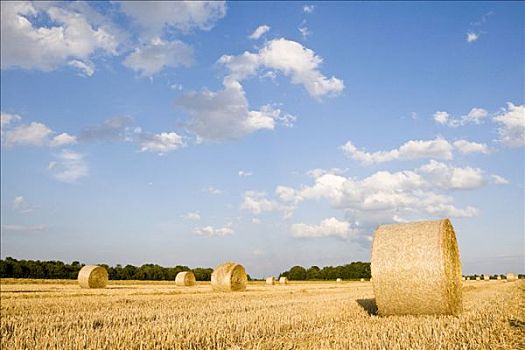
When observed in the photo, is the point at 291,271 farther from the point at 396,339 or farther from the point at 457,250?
the point at 396,339

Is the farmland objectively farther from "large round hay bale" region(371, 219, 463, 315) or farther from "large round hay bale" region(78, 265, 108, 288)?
"large round hay bale" region(78, 265, 108, 288)

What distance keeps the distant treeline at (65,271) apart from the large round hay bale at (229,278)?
35288mm

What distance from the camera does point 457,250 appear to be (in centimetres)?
1156

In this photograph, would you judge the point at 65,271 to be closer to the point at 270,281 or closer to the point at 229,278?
the point at 270,281

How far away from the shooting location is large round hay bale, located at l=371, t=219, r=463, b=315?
9766 millimetres

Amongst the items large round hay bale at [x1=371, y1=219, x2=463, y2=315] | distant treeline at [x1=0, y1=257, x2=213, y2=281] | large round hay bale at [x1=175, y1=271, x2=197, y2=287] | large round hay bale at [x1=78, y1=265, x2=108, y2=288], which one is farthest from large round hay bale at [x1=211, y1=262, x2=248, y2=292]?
distant treeline at [x1=0, y1=257, x2=213, y2=281]

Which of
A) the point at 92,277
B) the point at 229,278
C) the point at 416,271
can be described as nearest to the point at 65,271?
the point at 92,277

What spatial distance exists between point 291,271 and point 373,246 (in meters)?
73.4

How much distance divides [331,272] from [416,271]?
7081 centimetres

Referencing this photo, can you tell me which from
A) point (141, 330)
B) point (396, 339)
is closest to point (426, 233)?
point (396, 339)

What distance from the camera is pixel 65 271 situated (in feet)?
173

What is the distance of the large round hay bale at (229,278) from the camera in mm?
22172

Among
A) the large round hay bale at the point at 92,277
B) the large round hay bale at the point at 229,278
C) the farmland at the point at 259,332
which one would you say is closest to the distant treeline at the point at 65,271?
the large round hay bale at the point at 92,277

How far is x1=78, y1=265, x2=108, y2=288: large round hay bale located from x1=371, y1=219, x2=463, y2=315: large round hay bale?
18.0 meters
